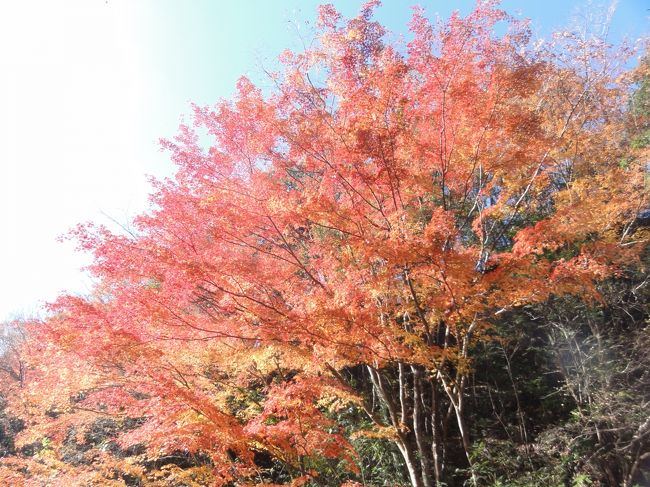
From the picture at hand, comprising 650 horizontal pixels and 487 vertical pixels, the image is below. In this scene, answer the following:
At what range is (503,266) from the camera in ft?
22.5

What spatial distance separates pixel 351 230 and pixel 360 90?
7.63 feet

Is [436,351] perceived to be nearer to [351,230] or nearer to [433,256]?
Result: [433,256]

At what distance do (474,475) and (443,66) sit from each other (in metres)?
A: 8.51

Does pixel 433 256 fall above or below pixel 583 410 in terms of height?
above

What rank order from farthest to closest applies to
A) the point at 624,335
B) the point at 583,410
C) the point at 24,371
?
the point at 24,371
the point at 624,335
the point at 583,410

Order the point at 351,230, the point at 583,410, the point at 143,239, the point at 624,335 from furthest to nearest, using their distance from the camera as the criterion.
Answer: the point at 624,335 → the point at 583,410 → the point at 143,239 → the point at 351,230

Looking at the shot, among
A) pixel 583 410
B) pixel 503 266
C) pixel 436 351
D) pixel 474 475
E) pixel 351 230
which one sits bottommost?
pixel 474 475

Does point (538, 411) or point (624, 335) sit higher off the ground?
point (624, 335)

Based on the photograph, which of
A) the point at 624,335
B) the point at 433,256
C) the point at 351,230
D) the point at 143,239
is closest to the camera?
the point at 433,256

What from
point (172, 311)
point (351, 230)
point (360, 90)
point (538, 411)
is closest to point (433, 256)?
point (351, 230)

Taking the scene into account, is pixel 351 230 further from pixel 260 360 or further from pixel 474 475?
pixel 474 475

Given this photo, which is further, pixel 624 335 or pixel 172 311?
pixel 624 335

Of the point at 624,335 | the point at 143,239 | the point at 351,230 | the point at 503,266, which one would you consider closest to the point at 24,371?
the point at 143,239

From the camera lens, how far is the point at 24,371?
25094 mm
